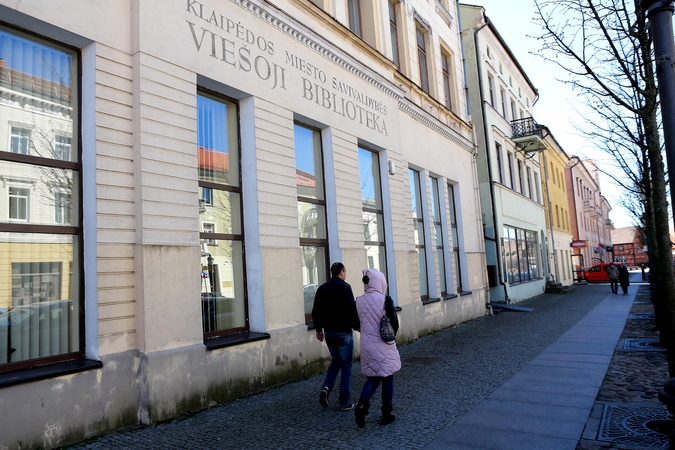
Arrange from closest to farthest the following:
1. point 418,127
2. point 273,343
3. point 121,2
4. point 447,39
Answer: point 121,2
point 273,343
point 418,127
point 447,39

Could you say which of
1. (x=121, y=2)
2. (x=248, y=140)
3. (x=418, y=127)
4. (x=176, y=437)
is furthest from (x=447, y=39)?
(x=176, y=437)

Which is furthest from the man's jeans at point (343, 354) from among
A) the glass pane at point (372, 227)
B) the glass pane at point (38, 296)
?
the glass pane at point (372, 227)

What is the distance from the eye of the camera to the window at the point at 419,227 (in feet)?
42.8

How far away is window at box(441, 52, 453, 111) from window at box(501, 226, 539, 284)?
22.1 feet

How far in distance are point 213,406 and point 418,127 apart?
31.5ft

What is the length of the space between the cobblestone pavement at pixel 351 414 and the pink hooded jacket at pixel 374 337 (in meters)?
0.59

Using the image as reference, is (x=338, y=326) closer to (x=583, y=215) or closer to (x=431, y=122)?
(x=431, y=122)

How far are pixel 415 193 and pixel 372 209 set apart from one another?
111 inches

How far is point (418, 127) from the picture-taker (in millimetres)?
13516

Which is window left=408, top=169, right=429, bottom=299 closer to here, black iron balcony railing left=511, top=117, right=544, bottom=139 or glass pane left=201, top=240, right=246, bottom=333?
glass pane left=201, top=240, right=246, bottom=333

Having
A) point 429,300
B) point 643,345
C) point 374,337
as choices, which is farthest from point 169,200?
point 643,345

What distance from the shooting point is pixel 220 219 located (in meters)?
7.20

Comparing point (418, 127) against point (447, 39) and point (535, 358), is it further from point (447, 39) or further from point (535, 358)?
point (535, 358)

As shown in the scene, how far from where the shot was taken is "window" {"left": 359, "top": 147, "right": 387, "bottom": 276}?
34.8 ft
